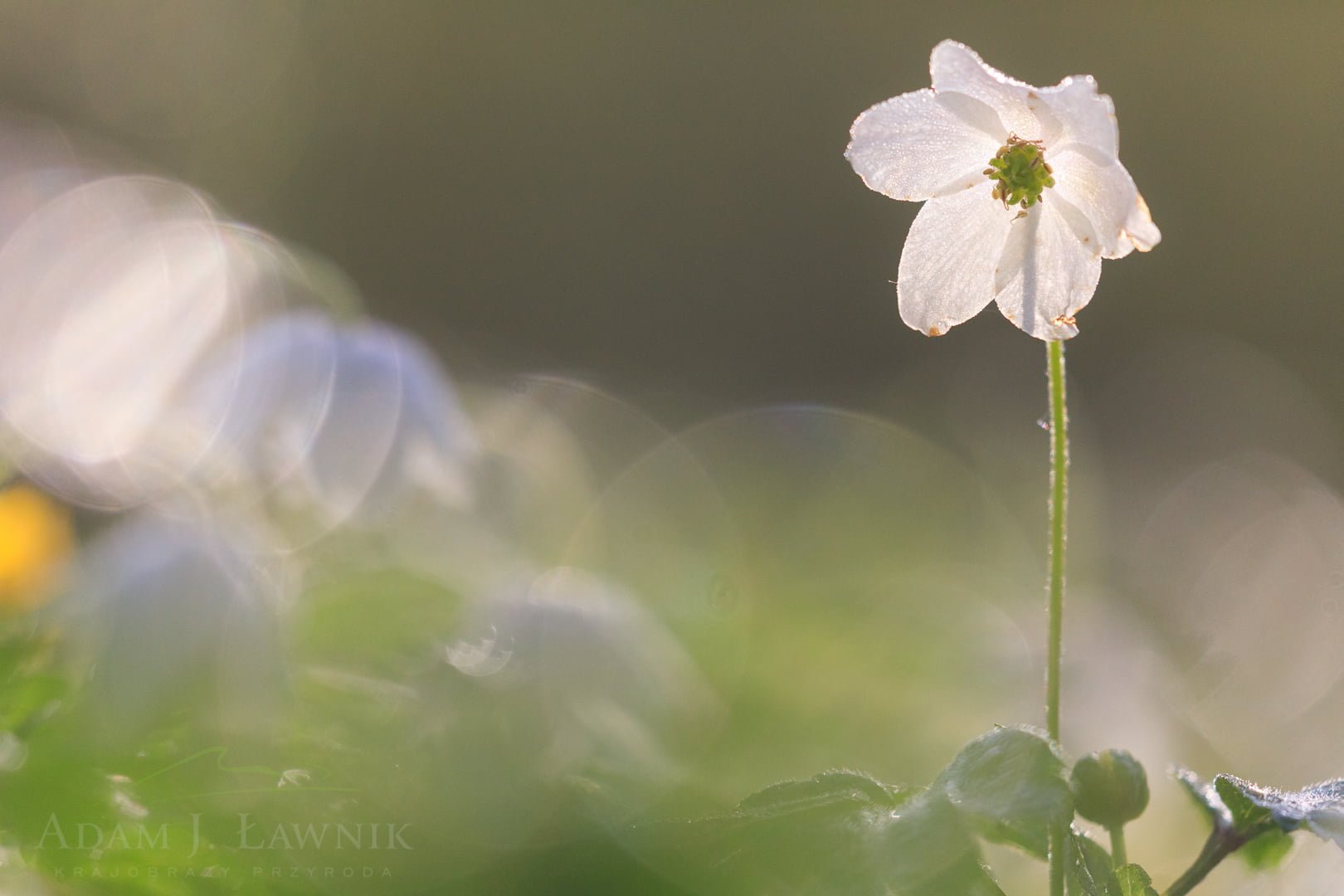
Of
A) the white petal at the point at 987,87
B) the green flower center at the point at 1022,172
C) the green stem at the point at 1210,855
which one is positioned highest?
the white petal at the point at 987,87

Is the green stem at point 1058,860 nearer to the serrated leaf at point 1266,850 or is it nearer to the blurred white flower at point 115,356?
the serrated leaf at point 1266,850

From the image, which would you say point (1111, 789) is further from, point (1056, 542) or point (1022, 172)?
point (1022, 172)

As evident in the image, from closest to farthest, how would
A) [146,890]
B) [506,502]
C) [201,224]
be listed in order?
[146,890] → [506,502] → [201,224]

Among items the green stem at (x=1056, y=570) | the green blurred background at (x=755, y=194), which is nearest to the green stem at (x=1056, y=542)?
the green stem at (x=1056, y=570)

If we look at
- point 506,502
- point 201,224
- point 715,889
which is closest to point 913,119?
point 506,502

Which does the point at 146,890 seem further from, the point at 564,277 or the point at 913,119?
the point at 564,277

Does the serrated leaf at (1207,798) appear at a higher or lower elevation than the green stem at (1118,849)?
higher

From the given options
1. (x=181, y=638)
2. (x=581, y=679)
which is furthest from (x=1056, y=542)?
(x=181, y=638)

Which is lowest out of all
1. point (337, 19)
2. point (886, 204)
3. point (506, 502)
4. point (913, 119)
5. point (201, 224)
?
point (506, 502)
